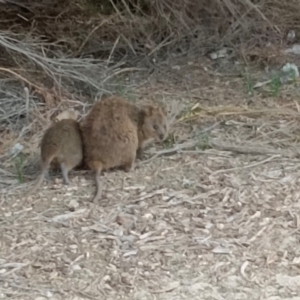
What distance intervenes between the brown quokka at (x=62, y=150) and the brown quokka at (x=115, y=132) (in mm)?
67

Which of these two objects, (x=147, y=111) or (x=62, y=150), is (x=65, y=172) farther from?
(x=147, y=111)

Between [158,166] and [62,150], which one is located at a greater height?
[62,150]

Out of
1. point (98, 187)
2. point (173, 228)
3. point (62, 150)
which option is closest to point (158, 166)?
point (98, 187)

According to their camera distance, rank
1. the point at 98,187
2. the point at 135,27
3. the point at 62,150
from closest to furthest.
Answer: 1. the point at 98,187
2. the point at 62,150
3. the point at 135,27

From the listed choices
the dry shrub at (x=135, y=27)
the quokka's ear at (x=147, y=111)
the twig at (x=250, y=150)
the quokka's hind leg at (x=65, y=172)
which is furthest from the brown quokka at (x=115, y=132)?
the dry shrub at (x=135, y=27)

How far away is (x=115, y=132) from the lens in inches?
186

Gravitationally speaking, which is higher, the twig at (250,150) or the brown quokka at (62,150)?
the brown quokka at (62,150)

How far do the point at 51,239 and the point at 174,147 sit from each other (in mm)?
1317

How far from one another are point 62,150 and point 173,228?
0.91 meters

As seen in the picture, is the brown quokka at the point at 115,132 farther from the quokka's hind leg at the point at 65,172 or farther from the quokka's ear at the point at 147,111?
the quokka's hind leg at the point at 65,172

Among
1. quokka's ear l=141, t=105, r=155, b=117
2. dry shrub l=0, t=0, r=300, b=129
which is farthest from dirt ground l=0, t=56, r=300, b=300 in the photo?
dry shrub l=0, t=0, r=300, b=129

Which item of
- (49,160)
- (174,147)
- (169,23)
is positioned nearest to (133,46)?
(169,23)

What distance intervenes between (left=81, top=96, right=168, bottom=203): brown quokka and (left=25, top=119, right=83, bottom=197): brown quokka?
0.07 metres

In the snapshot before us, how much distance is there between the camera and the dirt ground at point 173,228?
3.68 m
